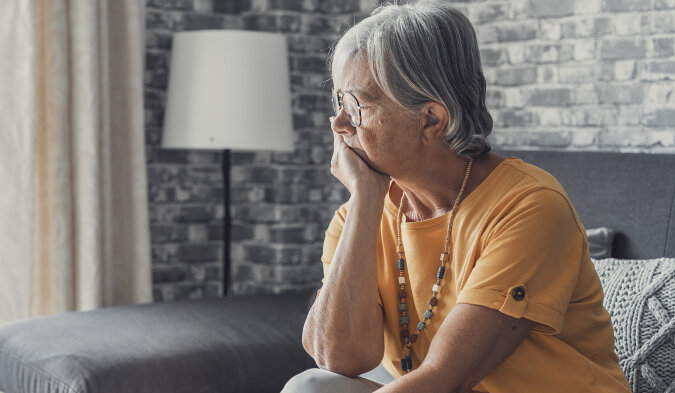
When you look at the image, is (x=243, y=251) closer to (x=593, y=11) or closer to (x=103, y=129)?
(x=103, y=129)

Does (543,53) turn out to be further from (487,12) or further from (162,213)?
(162,213)

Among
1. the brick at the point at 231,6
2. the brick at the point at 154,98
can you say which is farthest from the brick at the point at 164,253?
the brick at the point at 231,6

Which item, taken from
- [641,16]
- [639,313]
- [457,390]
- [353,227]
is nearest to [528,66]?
[641,16]

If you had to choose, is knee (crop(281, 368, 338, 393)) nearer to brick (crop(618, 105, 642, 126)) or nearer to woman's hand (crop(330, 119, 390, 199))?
woman's hand (crop(330, 119, 390, 199))

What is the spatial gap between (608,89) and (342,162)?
1.25 meters

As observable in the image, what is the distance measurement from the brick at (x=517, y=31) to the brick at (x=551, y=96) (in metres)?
0.18

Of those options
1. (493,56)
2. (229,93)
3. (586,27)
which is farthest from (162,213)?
(586,27)

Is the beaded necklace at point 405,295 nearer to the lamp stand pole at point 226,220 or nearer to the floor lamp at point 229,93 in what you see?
the floor lamp at point 229,93

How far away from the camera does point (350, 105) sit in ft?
5.21

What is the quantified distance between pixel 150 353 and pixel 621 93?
152 centimetres

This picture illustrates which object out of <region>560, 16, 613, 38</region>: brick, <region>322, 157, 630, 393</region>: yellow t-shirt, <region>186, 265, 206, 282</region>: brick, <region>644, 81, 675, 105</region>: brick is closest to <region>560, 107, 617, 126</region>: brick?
<region>644, 81, 675, 105</region>: brick

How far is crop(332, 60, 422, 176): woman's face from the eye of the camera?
5.08 ft

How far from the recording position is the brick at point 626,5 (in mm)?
2529

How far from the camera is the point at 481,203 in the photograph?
154 cm
